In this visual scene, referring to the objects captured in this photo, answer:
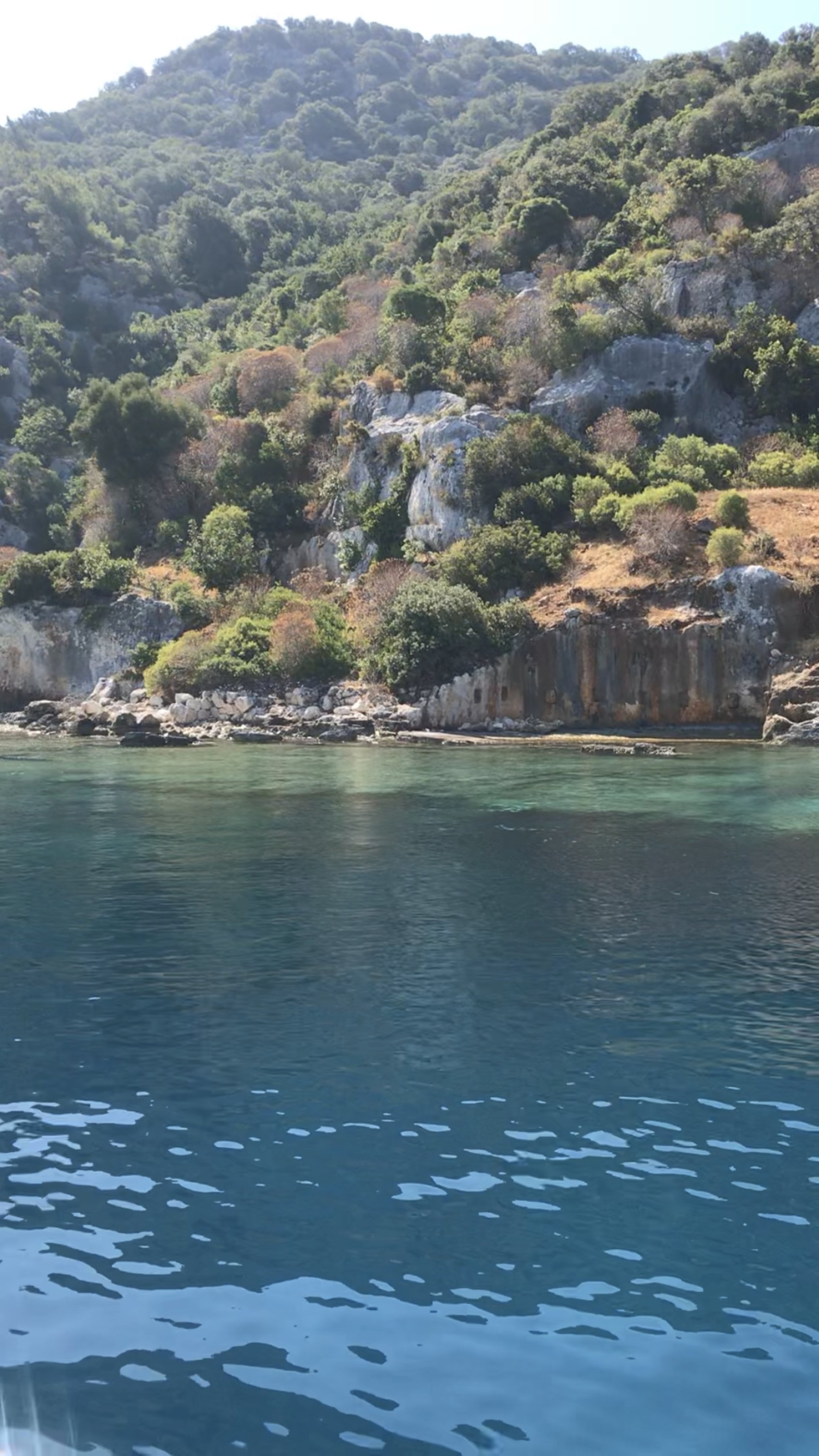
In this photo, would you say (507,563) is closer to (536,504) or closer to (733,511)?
(536,504)

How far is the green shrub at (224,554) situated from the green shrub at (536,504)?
16268 millimetres

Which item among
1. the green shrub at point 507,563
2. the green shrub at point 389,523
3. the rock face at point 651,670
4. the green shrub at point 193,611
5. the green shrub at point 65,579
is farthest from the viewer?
the green shrub at point 65,579

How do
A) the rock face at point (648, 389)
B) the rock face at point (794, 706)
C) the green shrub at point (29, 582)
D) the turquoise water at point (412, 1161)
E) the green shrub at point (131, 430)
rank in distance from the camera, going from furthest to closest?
the green shrub at point (131, 430) → the green shrub at point (29, 582) → the rock face at point (648, 389) → the rock face at point (794, 706) → the turquoise water at point (412, 1161)

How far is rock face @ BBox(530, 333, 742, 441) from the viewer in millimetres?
66562

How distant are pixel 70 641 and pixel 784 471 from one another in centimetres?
4025

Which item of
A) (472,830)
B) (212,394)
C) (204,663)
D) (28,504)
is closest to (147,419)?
(212,394)

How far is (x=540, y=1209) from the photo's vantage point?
8859mm

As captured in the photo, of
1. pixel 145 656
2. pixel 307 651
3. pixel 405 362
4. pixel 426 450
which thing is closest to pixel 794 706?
pixel 307 651

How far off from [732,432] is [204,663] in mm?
33081

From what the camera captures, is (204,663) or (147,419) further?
(147,419)

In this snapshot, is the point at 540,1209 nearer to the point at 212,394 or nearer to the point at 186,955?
the point at 186,955

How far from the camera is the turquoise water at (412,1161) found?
6680mm

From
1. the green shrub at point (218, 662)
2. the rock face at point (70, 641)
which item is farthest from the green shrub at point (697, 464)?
the rock face at point (70, 641)

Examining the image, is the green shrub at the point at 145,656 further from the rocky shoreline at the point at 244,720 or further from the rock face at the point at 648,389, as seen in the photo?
the rock face at the point at 648,389
